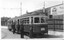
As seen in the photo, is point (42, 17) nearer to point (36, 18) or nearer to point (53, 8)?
point (36, 18)

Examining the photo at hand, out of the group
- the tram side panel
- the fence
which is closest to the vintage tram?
the tram side panel

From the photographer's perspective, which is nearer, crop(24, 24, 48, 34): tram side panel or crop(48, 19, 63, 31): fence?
crop(24, 24, 48, 34): tram side panel

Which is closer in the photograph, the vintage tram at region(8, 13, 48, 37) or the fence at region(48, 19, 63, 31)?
the vintage tram at region(8, 13, 48, 37)

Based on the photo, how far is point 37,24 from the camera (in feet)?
27.1

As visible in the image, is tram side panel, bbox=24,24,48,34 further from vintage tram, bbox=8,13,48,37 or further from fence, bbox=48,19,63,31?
fence, bbox=48,19,63,31

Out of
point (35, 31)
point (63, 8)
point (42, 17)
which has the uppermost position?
point (63, 8)

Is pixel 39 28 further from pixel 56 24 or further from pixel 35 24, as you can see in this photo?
pixel 56 24

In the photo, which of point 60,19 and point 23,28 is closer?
point 23,28

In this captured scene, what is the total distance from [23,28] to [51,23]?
1266 cm

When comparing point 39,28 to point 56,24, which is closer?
point 39,28

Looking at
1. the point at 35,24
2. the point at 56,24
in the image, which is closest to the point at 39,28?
the point at 35,24

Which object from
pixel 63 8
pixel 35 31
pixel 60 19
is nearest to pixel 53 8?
pixel 63 8

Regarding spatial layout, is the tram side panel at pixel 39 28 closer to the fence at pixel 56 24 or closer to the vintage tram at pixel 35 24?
the vintage tram at pixel 35 24

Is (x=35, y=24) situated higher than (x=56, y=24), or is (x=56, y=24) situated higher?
(x=35, y=24)
